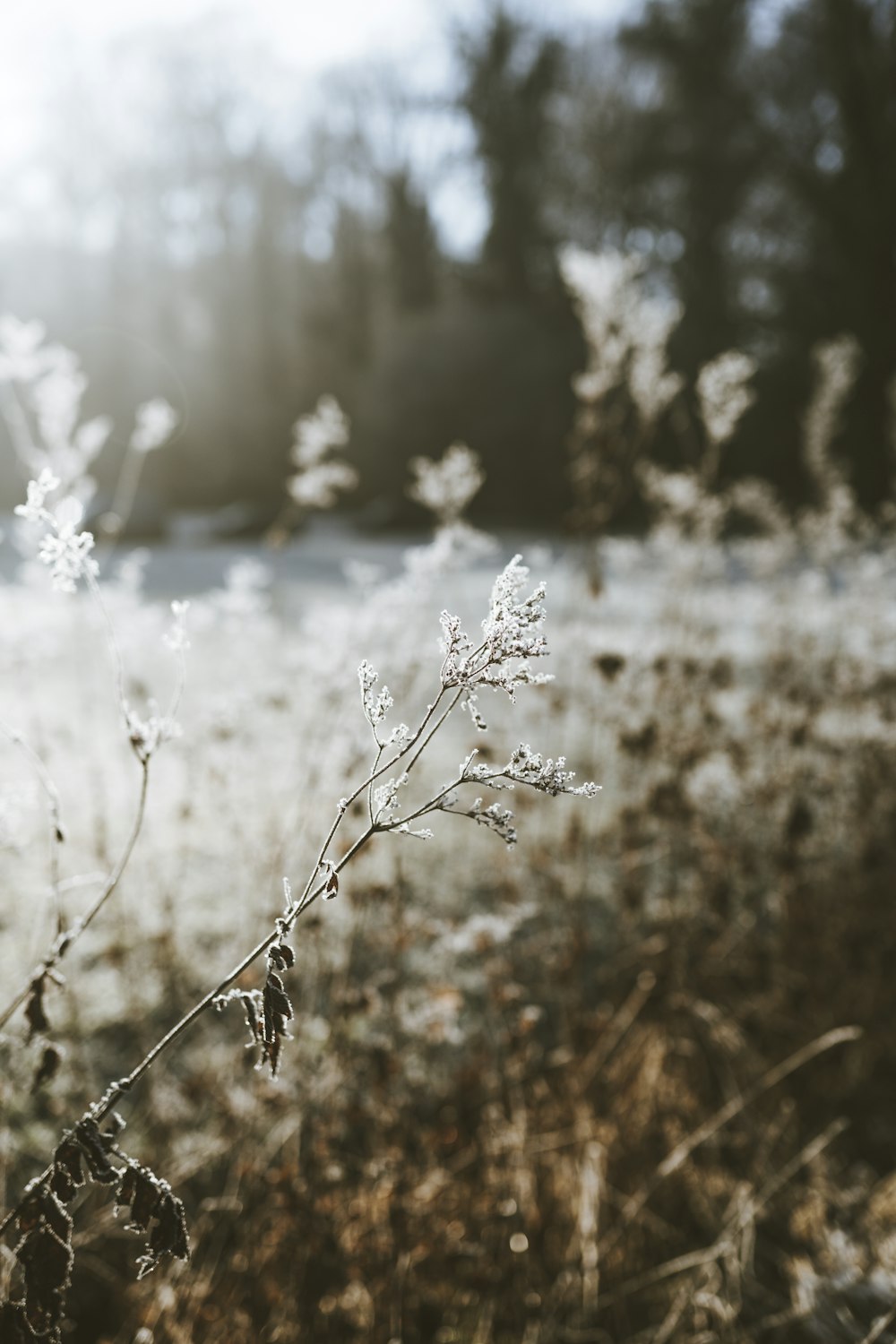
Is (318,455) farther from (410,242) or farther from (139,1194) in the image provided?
(410,242)

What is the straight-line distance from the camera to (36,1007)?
0.87 metres

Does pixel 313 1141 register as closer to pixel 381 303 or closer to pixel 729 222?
pixel 729 222

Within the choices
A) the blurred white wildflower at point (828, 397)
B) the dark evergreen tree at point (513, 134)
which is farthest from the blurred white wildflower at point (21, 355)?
the dark evergreen tree at point (513, 134)

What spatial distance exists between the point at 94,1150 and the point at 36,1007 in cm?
22

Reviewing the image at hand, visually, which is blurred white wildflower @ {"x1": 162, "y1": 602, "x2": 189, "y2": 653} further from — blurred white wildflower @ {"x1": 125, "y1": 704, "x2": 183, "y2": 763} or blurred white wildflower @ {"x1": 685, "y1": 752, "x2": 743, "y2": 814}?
blurred white wildflower @ {"x1": 685, "y1": 752, "x2": 743, "y2": 814}

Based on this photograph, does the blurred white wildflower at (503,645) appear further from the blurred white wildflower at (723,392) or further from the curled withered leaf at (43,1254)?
the blurred white wildflower at (723,392)

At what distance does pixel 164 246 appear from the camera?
2052 cm

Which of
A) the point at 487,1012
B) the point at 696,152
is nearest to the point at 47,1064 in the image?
the point at 487,1012

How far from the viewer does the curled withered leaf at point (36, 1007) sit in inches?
34.2

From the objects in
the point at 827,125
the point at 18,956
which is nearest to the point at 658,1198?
the point at 18,956

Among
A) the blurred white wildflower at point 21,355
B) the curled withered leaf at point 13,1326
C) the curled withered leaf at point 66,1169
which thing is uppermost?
the blurred white wildflower at point 21,355

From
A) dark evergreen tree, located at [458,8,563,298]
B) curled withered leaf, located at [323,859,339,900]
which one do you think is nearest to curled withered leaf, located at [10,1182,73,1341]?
curled withered leaf, located at [323,859,339,900]

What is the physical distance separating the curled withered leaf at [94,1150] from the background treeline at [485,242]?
42.6 ft

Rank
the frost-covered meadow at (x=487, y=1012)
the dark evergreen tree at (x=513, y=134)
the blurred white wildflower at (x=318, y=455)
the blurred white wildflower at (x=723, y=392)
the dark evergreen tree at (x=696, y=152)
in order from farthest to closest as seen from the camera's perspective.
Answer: the dark evergreen tree at (x=513, y=134), the dark evergreen tree at (x=696, y=152), the blurred white wildflower at (x=723, y=392), the blurred white wildflower at (x=318, y=455), the frost-covered meadow at (x=487, y=1012)
